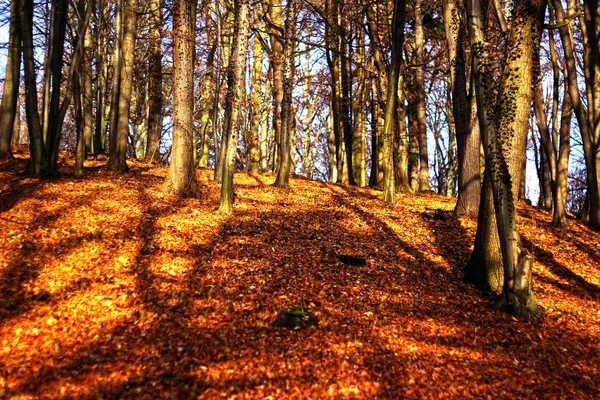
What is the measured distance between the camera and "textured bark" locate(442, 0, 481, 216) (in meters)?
11.3

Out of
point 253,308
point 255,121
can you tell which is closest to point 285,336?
point 253,308

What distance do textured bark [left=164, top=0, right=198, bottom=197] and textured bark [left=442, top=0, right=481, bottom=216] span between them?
718cm

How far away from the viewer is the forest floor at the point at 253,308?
400cm

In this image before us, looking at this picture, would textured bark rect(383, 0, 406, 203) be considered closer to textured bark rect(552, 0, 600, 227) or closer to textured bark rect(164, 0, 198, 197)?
textured bark rect(552, 0, 600, 227)

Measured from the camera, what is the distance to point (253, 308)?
5.42 metres

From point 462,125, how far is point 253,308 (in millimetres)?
8846

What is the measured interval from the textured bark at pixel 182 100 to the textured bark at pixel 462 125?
283 inches

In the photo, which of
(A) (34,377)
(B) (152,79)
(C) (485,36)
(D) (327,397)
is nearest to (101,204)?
(A) (34,377)

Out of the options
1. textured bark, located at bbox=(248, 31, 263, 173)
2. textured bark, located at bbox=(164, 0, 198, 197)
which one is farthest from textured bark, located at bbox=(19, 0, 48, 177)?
textured bark, located at bbox=(248, 31, 263, 173)

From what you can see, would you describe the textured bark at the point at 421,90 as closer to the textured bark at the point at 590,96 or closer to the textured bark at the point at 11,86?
the textured bark at the point at 590,96

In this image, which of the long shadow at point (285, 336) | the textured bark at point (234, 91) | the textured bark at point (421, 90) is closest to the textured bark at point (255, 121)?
the textured bark at point (421, 90)

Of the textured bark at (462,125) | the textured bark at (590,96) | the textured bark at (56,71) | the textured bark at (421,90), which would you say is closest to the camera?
the textured bark at (56,71)

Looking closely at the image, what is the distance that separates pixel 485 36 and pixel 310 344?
18.1ft

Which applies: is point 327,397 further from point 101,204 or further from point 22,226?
point 101,204
